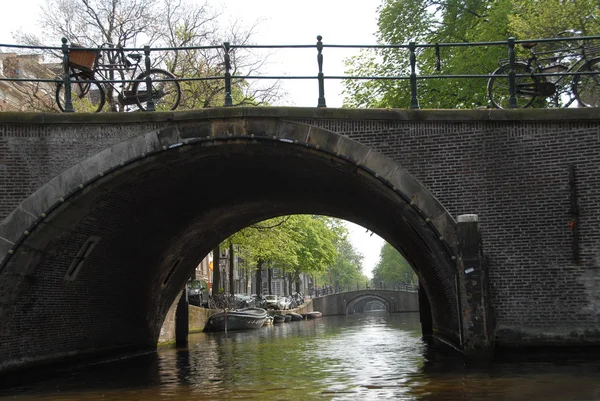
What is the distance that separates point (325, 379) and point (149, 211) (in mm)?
5166

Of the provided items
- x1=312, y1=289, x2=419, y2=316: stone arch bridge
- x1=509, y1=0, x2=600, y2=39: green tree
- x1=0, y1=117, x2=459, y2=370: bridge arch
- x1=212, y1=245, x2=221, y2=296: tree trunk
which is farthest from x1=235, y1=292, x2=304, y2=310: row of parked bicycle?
x1=509, y1=0, x2=600, y2=39: green tree

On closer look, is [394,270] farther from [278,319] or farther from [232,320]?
[232,320]

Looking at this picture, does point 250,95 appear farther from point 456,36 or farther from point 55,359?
point 55,359

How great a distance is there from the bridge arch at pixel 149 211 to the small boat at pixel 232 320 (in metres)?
12.7

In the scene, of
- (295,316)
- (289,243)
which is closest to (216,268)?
(289,243)

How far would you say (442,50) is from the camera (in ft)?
83.5

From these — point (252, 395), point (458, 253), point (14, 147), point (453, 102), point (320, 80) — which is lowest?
point (252, 395)

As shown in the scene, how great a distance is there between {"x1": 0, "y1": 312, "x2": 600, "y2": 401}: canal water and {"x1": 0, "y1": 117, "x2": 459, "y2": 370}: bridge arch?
108 cm

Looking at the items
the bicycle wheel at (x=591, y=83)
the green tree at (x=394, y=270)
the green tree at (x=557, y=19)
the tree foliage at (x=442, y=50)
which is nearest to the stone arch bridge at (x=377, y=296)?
the green tree at (x=394, y=270)

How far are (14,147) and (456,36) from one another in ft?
56.3

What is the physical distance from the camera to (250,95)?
90.5 feet

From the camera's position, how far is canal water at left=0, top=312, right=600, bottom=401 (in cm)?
945

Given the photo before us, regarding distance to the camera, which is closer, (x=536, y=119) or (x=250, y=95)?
(x=536, y=119)

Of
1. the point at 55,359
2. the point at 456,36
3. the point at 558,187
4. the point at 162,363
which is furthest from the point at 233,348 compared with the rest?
the point at 456,36
